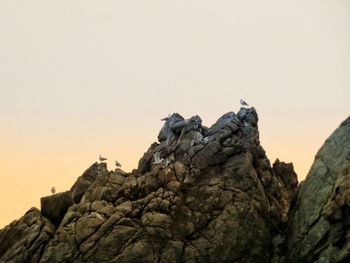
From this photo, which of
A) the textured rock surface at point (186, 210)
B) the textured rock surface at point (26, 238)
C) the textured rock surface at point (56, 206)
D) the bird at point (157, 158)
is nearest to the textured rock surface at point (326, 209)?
the textured rock surface at point (186, 210)

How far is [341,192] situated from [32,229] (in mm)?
25949

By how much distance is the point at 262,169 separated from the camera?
4131 cm

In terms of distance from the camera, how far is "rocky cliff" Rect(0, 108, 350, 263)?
35.0 m

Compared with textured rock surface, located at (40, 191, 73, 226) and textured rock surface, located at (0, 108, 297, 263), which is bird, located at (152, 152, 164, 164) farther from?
textured rock surface, located at (40, 191, 73, 226)

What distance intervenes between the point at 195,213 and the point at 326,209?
36.0 ft

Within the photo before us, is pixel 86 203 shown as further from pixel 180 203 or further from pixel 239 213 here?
pixel 239 213

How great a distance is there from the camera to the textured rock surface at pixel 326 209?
96.7ft

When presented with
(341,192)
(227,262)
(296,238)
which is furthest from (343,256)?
(227,262)

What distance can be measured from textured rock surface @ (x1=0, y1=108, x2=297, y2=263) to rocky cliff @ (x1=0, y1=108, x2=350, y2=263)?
82 millimetres

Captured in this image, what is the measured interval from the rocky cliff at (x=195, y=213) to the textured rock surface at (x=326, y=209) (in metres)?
0.10

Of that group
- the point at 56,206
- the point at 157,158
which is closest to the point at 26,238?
the point at 56,206

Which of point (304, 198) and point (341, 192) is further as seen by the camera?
point (304, 198)

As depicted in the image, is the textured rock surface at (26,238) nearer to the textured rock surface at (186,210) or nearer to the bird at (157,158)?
the textured rock surface at (186,210)

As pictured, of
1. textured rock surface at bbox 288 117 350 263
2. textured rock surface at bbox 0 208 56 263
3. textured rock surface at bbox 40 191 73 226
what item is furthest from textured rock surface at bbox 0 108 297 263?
textured rock surface at bbox 288 117 350 263
